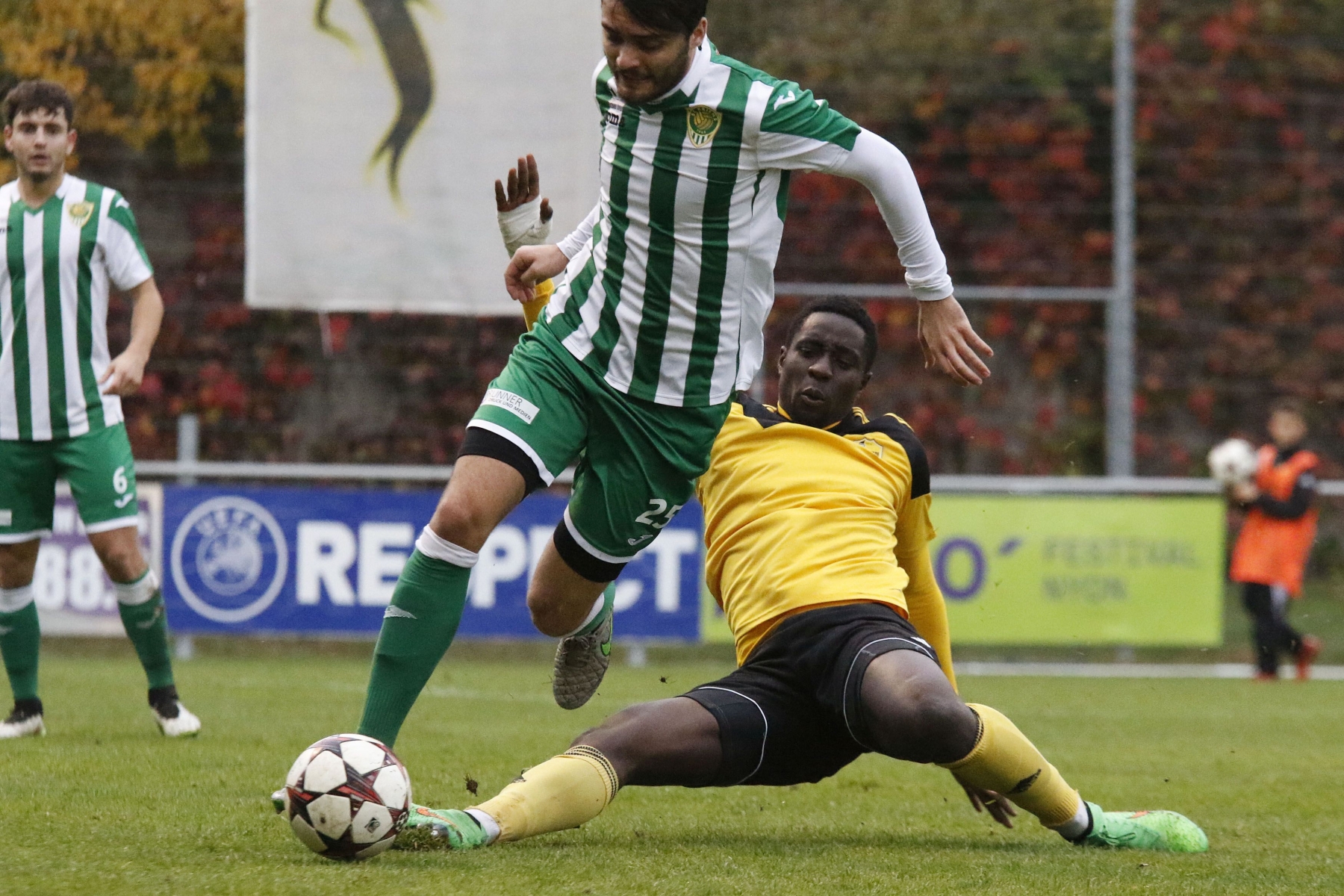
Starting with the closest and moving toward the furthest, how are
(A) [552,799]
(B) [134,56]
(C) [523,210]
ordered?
(A) [552,799], (C) [523,210], (B) [134,56]

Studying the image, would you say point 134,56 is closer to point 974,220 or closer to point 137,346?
point 974,220

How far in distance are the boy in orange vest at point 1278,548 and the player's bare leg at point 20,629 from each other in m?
7.50

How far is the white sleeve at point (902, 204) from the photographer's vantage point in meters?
4.13

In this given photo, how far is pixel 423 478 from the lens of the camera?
11117 mm

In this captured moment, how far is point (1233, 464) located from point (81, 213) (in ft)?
24.0

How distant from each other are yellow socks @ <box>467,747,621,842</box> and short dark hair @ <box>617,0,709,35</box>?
162cm

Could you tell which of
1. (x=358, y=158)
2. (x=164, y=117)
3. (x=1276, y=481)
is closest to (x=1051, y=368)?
(x=1276, y=481)

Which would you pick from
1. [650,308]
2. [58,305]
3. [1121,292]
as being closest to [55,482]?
[58,305]

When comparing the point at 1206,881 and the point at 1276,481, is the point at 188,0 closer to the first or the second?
the point at 1276,481

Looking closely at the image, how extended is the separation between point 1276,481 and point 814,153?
8.26 metres

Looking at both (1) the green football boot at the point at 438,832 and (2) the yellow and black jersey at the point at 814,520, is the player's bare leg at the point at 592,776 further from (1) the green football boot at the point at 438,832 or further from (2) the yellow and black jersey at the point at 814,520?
(2) the yellow and black jersey at the point at 814,520

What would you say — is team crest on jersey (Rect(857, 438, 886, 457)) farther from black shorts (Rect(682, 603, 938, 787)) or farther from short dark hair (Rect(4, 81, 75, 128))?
short dark hair (Rect(4, 81, 75, 128))

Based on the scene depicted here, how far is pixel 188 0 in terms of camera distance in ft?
40.9

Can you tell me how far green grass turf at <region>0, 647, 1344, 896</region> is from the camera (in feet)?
11.7
